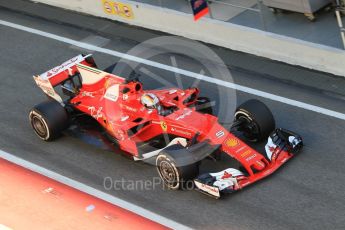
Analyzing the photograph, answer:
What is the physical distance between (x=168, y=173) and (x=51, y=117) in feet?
8.66

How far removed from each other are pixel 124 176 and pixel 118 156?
593 mm

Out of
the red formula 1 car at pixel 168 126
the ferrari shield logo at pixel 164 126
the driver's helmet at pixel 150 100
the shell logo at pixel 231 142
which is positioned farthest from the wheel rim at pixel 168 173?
the driver's helmet at pixel 150 100

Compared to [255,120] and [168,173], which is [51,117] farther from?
[255,120]

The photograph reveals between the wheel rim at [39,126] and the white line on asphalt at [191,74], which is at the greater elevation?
the wheel rim at [39,126]

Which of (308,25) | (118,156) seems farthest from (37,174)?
(308,25)

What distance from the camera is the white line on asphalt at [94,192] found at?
1181 cm

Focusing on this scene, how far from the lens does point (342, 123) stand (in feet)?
44.8

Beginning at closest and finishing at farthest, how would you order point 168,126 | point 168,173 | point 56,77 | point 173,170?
point 173,170 → point 168,173 → point 168,126 → point 56,77

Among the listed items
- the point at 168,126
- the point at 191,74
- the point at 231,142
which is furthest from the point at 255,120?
the point at 191,74

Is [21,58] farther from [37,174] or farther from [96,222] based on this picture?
[96,222]

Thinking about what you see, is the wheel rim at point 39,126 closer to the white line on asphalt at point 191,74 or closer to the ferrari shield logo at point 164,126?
the ferrari shield logo at point 164,126

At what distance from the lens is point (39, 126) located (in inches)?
550

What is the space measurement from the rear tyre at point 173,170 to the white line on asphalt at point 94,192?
597mm

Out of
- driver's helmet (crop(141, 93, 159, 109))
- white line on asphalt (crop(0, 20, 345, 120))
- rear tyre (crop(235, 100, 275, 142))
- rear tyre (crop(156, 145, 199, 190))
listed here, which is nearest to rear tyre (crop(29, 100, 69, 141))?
driver's helmet (crop(141, 93, 159, 109))
